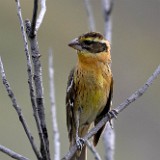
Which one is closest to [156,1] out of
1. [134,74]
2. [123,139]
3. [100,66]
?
[134,74]

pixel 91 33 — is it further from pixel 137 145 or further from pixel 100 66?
pixel 137 145

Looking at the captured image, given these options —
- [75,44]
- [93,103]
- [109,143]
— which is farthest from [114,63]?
[109,143]

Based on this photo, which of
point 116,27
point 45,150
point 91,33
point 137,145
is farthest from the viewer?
point 116,27

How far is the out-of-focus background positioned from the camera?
1488 cm

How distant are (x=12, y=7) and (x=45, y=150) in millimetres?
16857

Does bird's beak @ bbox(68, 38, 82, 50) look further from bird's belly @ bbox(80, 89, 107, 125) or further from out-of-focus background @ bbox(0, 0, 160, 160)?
out-of-focus background @ bbox(0, 0, 160, 160)

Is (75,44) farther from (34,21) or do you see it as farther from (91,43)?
(34,21)

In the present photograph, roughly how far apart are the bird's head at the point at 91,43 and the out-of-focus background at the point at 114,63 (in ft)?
19.8

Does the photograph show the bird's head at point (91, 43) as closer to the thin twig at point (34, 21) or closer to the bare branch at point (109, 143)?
the bare branch at point (109, 143)

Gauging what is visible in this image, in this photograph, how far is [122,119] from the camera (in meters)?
15.9

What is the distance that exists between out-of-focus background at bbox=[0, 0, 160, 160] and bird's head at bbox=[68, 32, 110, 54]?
19.8 ft

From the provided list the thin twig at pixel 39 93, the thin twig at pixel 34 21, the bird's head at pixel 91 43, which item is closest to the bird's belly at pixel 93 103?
the bird's head at pixel 91 43

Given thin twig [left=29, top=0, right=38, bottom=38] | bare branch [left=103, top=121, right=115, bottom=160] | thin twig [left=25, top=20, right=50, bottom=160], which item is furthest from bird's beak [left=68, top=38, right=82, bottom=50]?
thin twig [left=29, top=0, right=38, bottom=38]

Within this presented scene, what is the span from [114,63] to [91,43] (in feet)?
41.7
